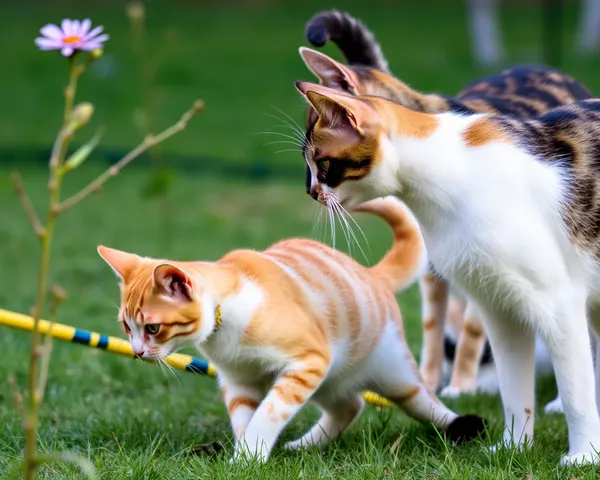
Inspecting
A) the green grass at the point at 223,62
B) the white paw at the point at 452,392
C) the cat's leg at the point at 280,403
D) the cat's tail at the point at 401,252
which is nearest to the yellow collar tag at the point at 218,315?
the cat's leg at the point at 280,403

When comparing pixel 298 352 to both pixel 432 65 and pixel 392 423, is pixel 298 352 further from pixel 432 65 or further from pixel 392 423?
pixel 432 65

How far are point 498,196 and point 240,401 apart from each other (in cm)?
120

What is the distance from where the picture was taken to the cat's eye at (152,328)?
3.39 m

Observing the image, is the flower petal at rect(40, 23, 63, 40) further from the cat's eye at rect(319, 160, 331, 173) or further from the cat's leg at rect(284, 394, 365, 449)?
the cat's leg at rect(284, 394, 365, 449)

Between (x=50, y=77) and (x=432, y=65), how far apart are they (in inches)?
285

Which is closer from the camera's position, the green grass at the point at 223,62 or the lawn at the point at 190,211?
the lawn at the point at 190,211

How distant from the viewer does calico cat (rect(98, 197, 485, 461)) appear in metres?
3.41

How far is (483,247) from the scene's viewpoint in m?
3.25

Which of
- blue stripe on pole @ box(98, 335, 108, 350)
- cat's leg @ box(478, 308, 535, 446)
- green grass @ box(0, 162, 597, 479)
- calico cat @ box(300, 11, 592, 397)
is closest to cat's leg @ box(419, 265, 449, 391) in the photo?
calico cat @ box(300, 11, 592, 397)

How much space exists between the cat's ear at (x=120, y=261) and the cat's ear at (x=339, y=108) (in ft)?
2.86

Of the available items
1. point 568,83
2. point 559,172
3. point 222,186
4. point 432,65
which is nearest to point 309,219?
point 222,186

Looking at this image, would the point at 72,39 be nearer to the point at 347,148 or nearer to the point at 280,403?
the point at 347,148

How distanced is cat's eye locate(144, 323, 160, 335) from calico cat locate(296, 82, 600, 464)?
70 centimetres

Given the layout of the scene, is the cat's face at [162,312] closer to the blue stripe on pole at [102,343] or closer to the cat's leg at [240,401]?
the cat's leg at [240,401]
